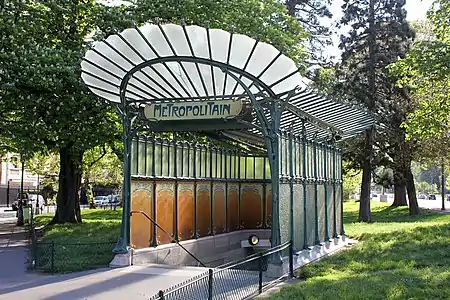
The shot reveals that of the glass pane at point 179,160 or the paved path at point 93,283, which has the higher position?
the glass pane at point 179,160

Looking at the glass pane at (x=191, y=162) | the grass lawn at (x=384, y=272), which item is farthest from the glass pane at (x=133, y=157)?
the grass lawn at (x=384, y=272)

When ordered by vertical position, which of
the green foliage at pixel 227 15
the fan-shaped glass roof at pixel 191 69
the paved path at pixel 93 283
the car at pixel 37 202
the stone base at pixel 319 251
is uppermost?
the green foliage at pixel 227 15

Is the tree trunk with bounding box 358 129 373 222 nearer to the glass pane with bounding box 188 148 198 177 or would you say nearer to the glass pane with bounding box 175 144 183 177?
the glass pane with bounding box 188 148 198 177

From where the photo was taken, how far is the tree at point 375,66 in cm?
2970

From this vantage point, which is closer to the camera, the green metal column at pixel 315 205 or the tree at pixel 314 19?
the green metal column at pixel 315 205

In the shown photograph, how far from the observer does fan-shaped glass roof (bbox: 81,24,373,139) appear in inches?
410

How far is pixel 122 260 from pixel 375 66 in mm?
21828

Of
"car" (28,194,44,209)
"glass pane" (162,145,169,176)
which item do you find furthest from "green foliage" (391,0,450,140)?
"car" (28,194,44,209)

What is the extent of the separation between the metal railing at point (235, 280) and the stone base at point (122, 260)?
307cm

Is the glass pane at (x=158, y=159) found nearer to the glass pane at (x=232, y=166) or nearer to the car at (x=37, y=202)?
the glass pane at (x=232, y=166)

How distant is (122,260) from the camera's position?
12078 millimetres

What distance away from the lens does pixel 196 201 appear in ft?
50.2

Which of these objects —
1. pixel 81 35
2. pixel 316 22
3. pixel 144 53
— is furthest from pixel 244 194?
pixel 316 22

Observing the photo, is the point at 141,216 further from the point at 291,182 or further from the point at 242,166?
the point at 242,166
